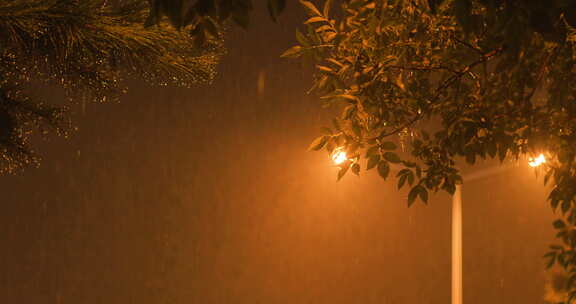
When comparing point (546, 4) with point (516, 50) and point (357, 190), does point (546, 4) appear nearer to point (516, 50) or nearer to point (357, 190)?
point (516, 50)

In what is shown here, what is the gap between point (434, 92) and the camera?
188 inches

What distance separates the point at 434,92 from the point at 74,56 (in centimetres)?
256

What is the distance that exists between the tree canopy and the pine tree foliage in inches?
38.5

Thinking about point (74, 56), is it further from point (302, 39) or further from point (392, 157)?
point (392, 157)

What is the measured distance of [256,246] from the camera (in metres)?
22.1

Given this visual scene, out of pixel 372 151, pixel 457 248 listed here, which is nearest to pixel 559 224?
pixel 372 151

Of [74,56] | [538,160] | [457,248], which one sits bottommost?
[538,160]

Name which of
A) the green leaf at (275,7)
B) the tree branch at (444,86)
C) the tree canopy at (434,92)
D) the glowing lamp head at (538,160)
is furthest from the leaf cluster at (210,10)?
the glowing lamp head at (538,160)

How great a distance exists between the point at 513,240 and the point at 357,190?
7395 mm

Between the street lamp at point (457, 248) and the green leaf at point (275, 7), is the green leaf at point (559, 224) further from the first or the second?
the street lamp at point (457, 248)

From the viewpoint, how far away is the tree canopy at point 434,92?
4.19 metres

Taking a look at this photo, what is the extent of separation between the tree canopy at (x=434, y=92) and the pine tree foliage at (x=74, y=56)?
0.98 meters

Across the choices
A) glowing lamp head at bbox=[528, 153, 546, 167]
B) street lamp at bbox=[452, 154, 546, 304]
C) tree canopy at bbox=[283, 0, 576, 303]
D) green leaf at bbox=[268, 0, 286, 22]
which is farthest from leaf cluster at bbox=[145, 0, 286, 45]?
street lamp at bbox=[452, 154, 546, 304]

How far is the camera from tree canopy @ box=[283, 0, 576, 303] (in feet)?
13.7
